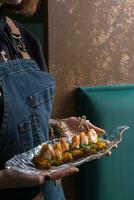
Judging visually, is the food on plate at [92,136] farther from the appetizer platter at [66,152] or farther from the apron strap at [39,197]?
the apron strap at [39,197]

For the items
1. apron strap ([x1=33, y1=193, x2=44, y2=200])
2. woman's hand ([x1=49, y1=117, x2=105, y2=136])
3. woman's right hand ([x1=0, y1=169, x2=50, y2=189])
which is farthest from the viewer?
woman's hand ([x1=49, y1=117, x2=105, y2=136])

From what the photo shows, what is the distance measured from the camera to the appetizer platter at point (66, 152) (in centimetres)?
104

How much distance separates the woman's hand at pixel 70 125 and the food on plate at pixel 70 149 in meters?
0.01

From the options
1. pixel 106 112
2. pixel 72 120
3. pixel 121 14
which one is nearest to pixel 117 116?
pixel 106 112

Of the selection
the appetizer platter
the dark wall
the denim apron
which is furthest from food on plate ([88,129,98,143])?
the dark wall

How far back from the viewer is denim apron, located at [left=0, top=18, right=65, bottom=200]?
0.95 meters

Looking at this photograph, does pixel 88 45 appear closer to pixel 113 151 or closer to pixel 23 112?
pixel 113 151

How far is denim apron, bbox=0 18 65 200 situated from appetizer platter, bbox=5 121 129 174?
0.10 ft

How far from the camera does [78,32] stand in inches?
65.7

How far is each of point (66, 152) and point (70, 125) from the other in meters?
0.08

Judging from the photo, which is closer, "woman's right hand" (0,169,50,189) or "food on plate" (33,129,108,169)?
"woman's right hand" (0,169,50,189)

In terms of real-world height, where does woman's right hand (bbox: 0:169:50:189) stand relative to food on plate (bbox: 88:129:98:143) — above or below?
above

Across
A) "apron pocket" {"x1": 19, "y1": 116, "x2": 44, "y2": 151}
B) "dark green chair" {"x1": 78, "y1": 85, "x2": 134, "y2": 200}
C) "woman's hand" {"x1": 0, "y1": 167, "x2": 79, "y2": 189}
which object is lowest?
"dark green chair" {"x1": 78, "y1": 85, "x2": 134, "y2": 200}

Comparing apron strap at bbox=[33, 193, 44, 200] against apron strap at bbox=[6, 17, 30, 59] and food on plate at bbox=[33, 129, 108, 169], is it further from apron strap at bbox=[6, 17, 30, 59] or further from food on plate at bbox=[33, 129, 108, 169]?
apron strap at bbox=[6, 17, 30, 59]
